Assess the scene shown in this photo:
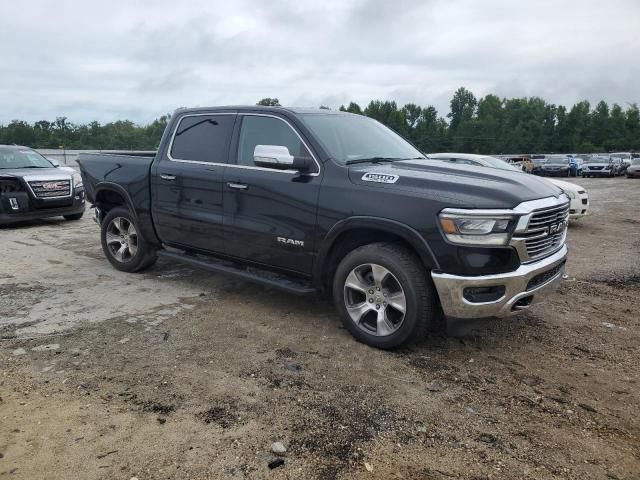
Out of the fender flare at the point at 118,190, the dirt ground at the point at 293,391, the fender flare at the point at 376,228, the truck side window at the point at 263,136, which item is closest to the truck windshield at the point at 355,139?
the truck side window at the point at 263,136

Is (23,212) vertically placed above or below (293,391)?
above

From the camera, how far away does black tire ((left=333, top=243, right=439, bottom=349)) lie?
12.8 ft

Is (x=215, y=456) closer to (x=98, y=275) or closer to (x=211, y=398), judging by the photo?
(x=211, y=398)

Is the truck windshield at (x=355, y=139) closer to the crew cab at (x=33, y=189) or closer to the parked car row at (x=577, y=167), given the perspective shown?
the crew cab at (x=33, y=189)

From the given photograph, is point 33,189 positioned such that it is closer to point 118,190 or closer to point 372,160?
point 118,190

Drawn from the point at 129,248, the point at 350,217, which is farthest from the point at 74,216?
the point at 350,217

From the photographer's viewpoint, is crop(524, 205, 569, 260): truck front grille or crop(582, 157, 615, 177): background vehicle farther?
crop(582, 157, 615, 177): background vehicle

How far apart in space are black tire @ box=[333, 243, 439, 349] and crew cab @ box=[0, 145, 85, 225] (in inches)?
319


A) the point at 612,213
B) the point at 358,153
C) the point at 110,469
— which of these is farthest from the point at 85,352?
the point at 612,213

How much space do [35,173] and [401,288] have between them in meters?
9.03

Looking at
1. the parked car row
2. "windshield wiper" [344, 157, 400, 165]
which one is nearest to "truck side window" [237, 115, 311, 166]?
"windshield wiper" [344, 157, 400, 165]

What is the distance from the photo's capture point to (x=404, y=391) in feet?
11.6

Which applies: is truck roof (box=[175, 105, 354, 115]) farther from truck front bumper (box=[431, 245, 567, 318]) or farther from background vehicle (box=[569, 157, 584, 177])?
background vehicle (box=[569, 157, 584, 177])

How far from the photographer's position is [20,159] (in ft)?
35.8
